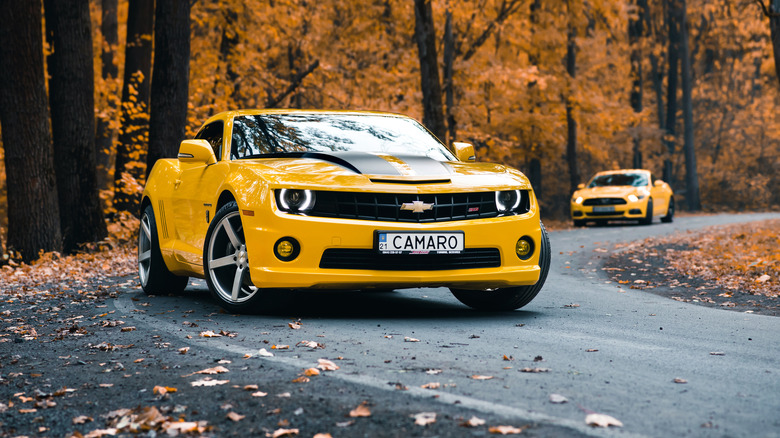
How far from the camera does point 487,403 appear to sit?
4.12 meters

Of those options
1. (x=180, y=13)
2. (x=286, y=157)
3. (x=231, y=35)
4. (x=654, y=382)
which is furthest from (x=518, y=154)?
(x=654, y=382)

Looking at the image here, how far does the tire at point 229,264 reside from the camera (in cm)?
684

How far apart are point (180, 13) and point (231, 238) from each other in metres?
10.4

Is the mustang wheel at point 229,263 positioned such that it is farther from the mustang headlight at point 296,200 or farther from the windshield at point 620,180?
A: the windshield at point 620,180

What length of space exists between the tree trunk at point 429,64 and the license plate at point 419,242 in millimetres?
15883

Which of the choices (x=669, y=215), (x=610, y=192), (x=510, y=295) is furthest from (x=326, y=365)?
(x=669, y=215)

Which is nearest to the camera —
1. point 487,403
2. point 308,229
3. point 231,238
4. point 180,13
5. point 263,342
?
point 487,403

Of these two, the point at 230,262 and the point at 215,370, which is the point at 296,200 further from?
the point at 215,370

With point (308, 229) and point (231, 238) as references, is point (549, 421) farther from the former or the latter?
point (231, 238)

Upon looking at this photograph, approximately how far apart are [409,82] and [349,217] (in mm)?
24594

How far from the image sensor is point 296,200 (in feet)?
21.3

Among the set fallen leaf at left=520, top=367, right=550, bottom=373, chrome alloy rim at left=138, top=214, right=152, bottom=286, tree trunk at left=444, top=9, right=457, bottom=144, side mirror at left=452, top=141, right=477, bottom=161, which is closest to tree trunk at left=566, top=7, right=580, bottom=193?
tree trunk at left=444, top=9, right=457, bottom=144

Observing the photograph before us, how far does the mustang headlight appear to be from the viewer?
648 cm

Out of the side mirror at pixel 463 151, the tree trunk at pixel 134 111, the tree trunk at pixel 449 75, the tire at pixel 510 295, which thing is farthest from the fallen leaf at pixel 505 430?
the tree trunk at pixel 449 75
